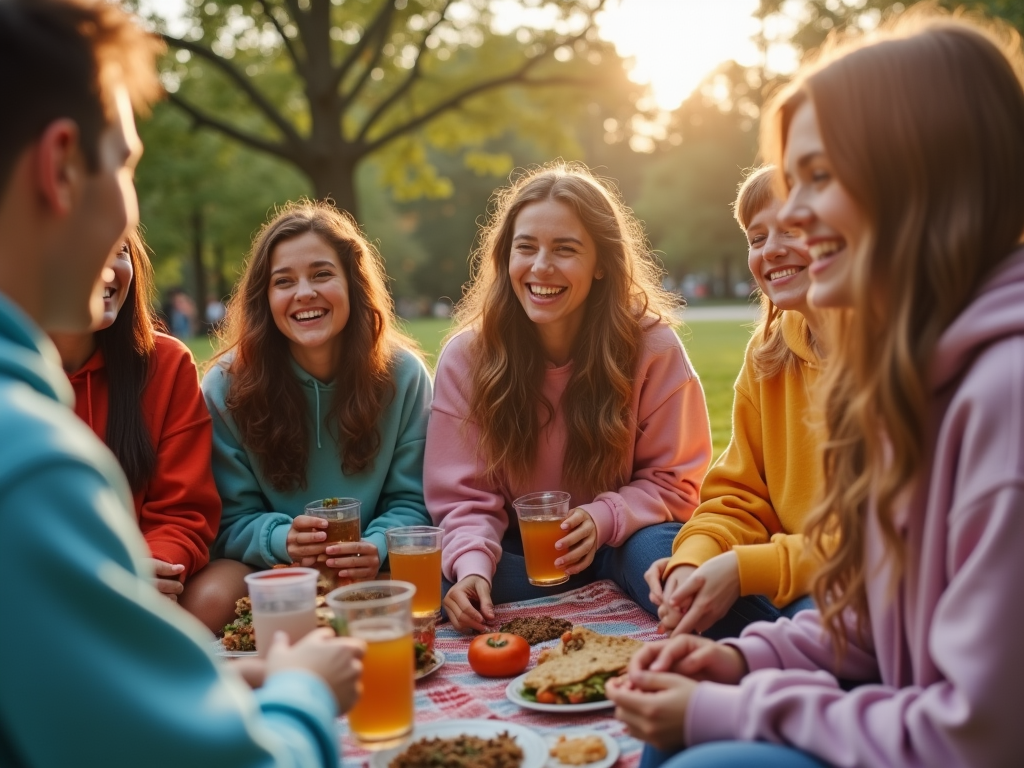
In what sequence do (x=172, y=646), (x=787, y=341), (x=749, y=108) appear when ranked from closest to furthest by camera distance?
(x=172, y=646) → (x=787, y=341) → (x=749, y=108)

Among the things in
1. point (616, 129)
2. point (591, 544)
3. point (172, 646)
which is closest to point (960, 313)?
point (172, 646)

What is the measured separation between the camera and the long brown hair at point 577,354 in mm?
4492

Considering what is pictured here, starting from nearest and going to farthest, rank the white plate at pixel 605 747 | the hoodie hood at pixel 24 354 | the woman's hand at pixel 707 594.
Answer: the hoodie hood at pixel 24 354, the white plate at pixel 605 747, the woman's hand at pixel 707 594

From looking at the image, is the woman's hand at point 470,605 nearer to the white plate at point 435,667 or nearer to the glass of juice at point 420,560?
the glass of juice at point 420,560

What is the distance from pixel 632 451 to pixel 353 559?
1479 mm

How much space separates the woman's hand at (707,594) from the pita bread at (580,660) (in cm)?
22

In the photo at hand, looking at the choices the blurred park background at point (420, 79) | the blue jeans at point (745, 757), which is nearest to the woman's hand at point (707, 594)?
the blue jeans at point (745, 757)

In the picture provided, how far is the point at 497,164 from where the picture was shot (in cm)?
2019

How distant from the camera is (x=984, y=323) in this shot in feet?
5.92

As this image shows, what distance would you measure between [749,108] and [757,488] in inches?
1879

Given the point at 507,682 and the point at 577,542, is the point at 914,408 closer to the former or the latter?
the point at 507,682

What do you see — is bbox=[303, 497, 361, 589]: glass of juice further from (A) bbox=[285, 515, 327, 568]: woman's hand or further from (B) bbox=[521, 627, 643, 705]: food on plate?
(B) bbox=[521, 627, 643, 705]: food on plate

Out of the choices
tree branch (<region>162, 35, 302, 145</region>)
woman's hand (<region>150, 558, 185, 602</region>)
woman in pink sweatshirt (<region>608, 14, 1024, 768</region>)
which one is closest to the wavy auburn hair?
woman in pink sweatshirt (<region>608, 14, 1024, 768</region>)

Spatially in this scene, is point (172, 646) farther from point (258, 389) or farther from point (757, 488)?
point (258, 389)
